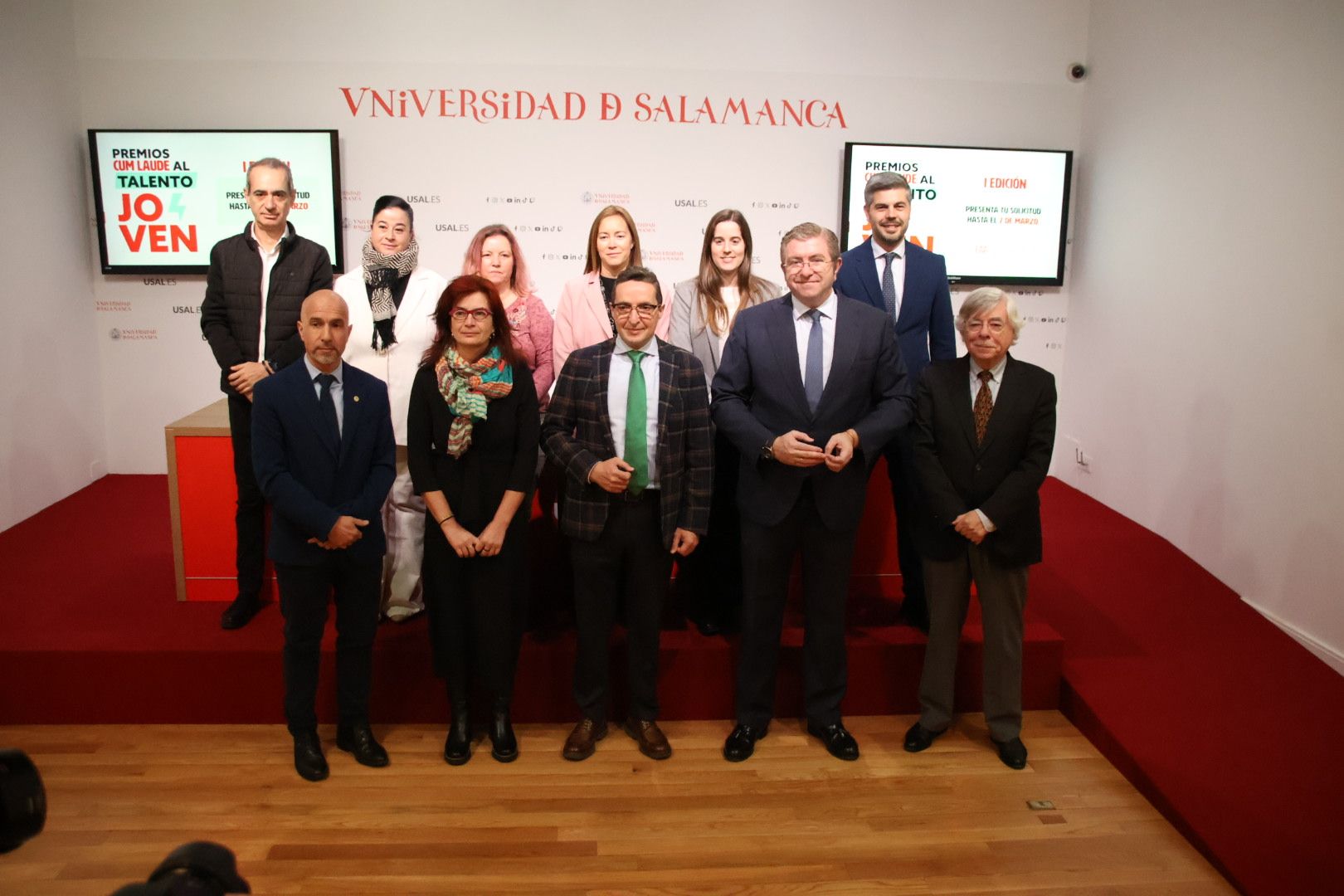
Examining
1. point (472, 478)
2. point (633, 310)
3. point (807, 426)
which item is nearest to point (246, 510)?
point (472, 478)

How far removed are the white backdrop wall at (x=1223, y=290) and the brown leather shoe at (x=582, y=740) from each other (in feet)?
8.93

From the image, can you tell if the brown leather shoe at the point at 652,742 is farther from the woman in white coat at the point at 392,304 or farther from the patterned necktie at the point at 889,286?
the patterned necktie at the point at 889,286

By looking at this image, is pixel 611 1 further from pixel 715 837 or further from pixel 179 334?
pixel 715 837

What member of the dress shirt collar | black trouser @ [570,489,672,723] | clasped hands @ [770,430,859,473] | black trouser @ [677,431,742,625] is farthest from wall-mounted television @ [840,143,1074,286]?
black trouser @ [570,489,672,723]

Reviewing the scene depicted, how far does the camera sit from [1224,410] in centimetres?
423

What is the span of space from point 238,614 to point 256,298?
1188 millimetres

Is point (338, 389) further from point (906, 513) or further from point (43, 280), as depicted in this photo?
point (43, 280)

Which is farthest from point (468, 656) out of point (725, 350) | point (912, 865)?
point (912, 865)

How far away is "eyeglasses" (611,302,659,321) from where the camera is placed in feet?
9.57

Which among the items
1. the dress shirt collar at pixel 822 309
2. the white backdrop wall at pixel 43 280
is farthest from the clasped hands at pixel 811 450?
the white backdrop wall at pixel 43 280

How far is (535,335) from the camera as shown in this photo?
3.50m

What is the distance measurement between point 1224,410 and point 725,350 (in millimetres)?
2568

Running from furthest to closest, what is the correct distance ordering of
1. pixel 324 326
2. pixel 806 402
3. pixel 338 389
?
1. pixel 806 402
2. pixel 338 389
3. pixel 324 326

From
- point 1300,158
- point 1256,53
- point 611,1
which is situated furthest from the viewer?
point 611,1
